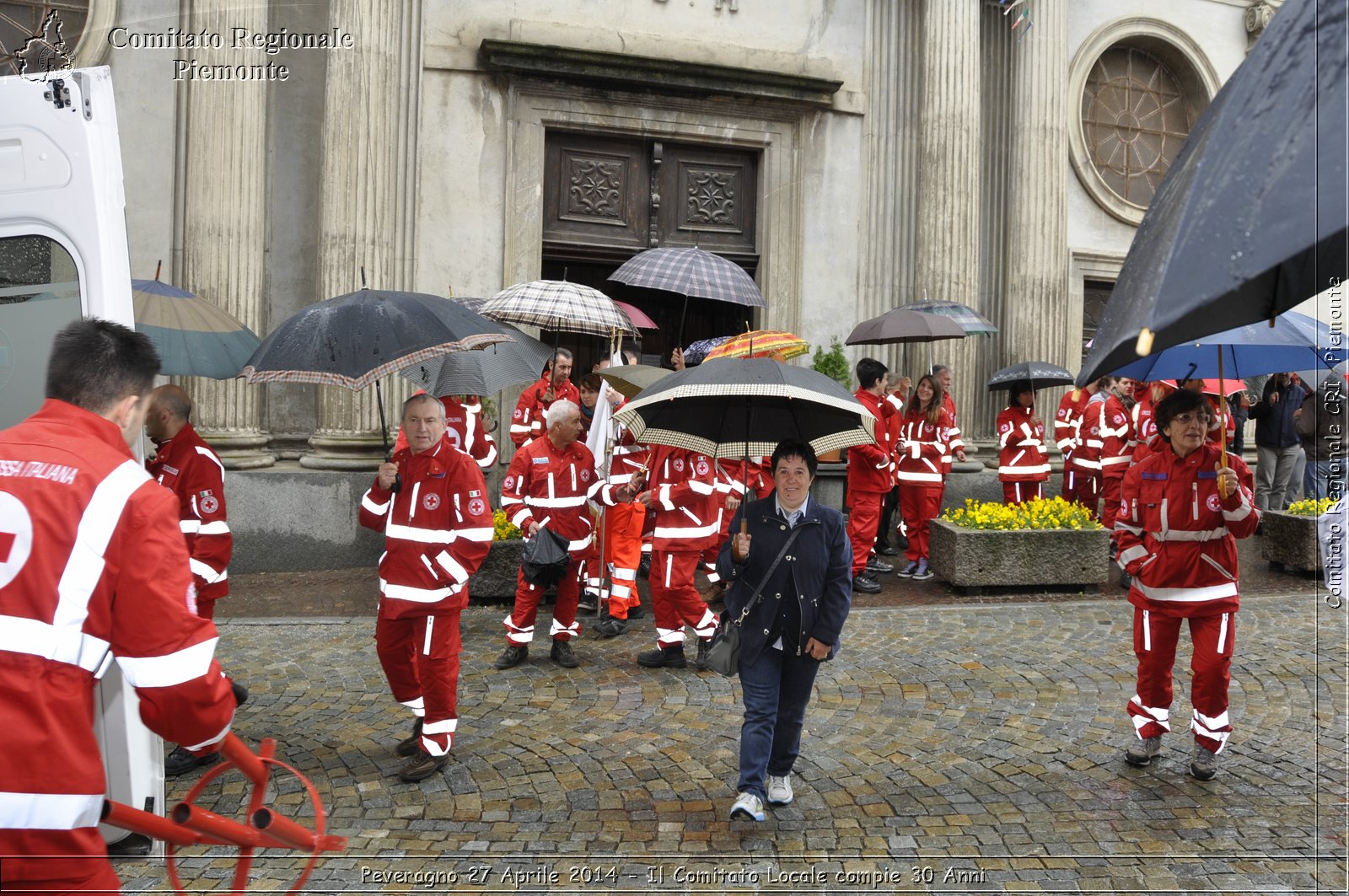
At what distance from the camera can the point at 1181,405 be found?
5.21 metres

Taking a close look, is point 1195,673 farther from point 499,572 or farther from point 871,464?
point 499,572

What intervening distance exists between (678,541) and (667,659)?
80 centimetres

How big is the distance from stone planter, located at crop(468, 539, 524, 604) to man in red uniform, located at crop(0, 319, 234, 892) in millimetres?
5746

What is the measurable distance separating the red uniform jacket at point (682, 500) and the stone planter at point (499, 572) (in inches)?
70.7

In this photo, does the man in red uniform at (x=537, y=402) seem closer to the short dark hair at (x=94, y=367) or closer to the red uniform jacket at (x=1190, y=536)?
the red uniform jacket at (x=1190, y=536)

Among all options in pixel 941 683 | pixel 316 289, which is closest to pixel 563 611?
pixel 941 683

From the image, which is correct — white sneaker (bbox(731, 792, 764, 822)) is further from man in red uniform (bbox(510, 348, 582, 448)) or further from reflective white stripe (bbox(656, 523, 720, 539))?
man in red uniform (bbox(510, 348, 582, 448))

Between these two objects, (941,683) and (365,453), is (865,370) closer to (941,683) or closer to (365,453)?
(941,683)

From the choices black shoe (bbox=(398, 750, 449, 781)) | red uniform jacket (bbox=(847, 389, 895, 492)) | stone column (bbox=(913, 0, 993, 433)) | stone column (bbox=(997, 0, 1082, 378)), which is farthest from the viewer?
stone column (bbox=(997, 0, 1082, 378))

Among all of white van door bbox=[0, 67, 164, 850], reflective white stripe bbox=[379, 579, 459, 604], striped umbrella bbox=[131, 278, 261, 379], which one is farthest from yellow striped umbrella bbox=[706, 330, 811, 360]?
white van door bbox=[0, 67, 164, 850]

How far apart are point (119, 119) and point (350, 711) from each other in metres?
7.10

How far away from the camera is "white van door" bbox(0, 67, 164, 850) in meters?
3.51

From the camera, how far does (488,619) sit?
804cm

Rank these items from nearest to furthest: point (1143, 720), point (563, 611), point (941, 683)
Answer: point (1143, 720) → point (941, 683) → point (563, 611)
